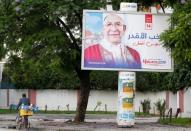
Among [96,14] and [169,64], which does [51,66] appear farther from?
[169,64]

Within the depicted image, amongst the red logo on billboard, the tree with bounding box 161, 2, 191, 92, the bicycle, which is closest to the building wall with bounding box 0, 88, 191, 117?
the red logo on billboard

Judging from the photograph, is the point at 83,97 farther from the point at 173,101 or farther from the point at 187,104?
the point at 173,101

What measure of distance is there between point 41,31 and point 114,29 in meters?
3.88

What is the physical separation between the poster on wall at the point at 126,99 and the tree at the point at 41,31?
309 cm

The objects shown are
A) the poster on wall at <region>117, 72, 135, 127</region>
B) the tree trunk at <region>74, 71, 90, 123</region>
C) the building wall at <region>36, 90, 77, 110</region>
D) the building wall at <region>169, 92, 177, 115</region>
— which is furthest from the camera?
the building wall at <region>36, 90, 77, 110</region>

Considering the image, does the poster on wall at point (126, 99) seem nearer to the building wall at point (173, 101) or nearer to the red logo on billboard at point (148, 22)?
the red logo on billboard at point (148, 22)

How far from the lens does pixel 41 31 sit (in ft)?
101

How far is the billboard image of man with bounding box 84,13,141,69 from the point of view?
30.0 m

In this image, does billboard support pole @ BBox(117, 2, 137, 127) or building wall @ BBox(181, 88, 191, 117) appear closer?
billboard support pole @ BBox(117, 2, 137, 127)

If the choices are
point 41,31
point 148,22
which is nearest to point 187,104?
point 148,22

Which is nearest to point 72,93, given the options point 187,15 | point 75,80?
point 75,80

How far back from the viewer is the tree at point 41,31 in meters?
30.1

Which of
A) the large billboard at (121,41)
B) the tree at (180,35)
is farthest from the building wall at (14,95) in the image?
the tree at (180,35)

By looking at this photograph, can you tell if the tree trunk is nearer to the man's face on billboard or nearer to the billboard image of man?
the billboard image of man
